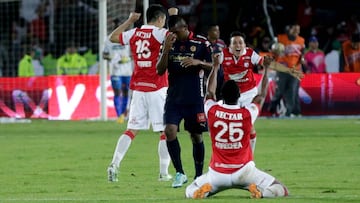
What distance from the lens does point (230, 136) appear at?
1350 centimetres

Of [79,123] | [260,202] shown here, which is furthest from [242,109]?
[79,123]

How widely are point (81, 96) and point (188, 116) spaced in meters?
15.6

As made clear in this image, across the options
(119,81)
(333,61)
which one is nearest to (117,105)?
(119,81)

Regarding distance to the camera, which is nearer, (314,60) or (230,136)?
(230,136)

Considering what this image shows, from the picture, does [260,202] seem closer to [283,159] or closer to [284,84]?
[283,159]

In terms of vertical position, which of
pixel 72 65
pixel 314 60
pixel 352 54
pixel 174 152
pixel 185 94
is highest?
pixel 185 94

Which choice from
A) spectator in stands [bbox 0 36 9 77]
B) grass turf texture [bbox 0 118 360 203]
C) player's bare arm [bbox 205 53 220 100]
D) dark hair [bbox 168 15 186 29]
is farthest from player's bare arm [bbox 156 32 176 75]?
spectator in stands [bbox 0 36 9 77]

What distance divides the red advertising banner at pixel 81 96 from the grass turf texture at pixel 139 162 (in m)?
0.91

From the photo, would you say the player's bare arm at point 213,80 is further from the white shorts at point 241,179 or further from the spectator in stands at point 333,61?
the spectator in stands at point 333,61

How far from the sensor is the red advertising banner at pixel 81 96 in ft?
100

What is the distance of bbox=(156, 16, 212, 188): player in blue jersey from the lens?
52.0 feet

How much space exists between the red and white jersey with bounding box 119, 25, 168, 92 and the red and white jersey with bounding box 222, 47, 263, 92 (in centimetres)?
273

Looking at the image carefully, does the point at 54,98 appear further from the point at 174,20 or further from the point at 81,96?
the point at 174,20

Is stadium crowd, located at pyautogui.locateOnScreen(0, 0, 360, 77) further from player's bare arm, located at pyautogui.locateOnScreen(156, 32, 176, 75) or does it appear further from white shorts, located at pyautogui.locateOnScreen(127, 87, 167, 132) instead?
player's bare arm, located at pyautogui.locateOnScreen(156, 32, 176, 75)
